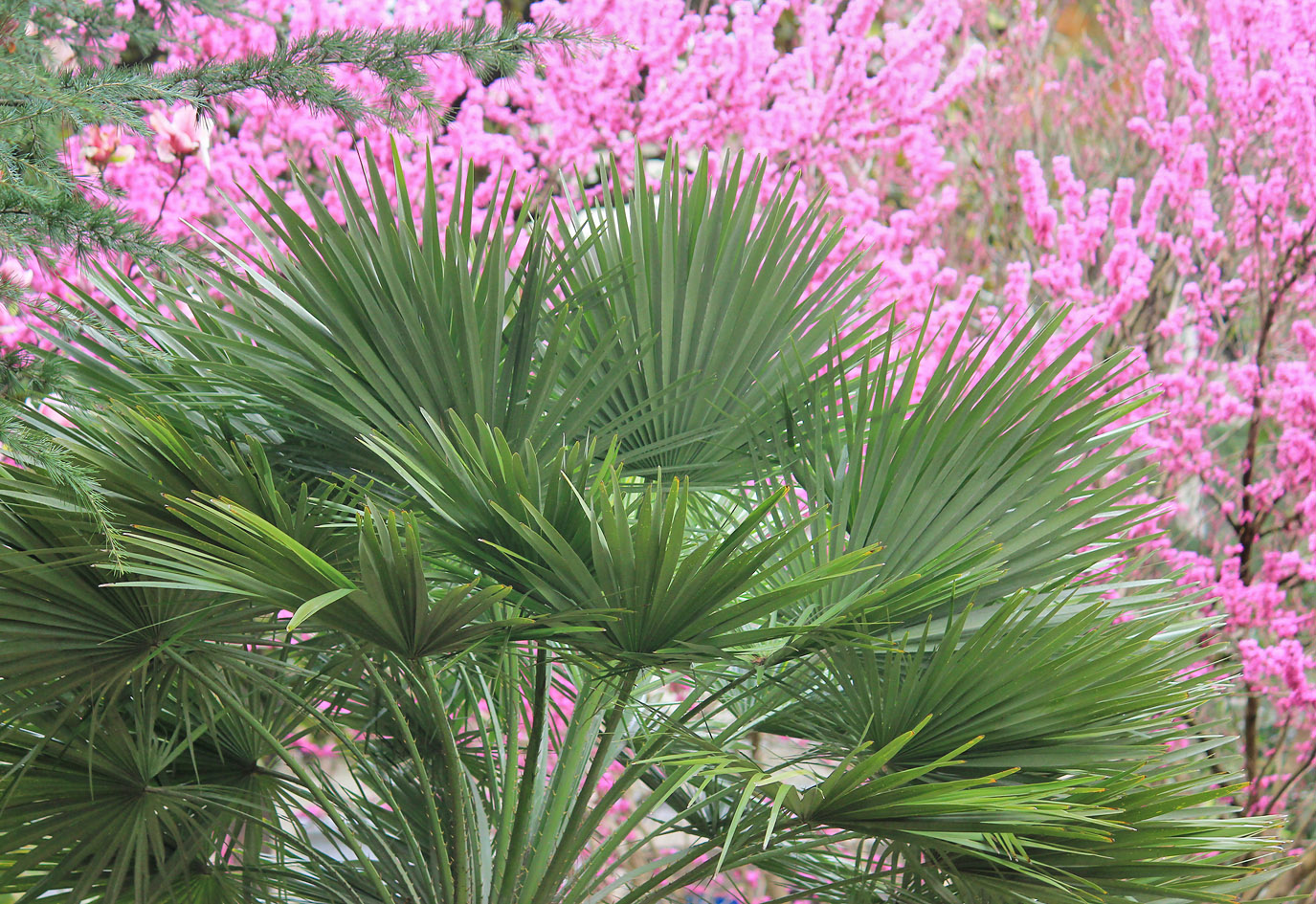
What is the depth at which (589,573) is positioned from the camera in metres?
1.44

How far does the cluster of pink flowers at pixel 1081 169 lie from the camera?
13.8 feet

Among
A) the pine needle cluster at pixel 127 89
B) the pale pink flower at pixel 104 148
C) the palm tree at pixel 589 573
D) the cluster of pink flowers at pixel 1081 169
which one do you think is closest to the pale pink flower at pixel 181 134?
the pale pink flower at pixel 104 148

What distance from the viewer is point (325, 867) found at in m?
2.01

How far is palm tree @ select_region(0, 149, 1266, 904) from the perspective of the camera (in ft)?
4.81

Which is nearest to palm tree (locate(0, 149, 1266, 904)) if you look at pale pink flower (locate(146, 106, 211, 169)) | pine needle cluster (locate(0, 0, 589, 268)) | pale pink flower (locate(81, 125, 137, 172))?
pine needle cluster (locate(0, 0, 589, 268))

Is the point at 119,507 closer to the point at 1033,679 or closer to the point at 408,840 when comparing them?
the point at 408,840

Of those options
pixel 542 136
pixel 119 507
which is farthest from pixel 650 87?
pixel 119 507

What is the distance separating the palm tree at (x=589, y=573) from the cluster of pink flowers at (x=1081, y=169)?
83.0 inches

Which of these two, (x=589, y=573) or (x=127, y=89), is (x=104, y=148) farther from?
(x=589, y=573)

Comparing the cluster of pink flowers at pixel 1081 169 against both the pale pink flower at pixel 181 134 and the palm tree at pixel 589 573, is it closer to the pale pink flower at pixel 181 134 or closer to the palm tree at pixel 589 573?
the pale pink flower at pixel 181 134

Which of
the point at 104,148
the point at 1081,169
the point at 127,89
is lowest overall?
the point at 127,89

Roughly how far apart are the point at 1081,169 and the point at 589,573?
199 inches

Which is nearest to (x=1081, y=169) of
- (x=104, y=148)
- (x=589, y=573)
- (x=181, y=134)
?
(x=181, y=134)

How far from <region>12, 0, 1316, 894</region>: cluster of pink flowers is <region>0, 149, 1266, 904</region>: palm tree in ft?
6.92
